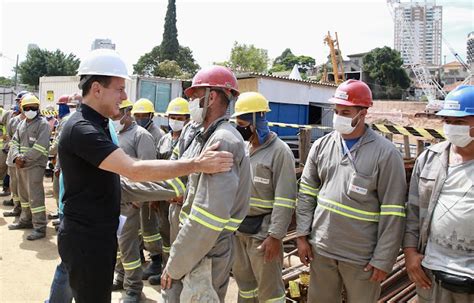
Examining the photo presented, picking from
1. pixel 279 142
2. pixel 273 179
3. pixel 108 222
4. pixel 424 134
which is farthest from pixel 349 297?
pixel 424 134

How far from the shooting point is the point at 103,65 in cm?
266

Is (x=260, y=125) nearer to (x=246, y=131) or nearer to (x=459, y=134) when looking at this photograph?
(x=246, y=131)

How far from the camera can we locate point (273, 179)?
12.2 ft

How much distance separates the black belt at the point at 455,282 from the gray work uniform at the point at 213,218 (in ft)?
4.44

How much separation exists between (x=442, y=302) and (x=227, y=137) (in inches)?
71.1

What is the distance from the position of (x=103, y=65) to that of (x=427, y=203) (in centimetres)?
243

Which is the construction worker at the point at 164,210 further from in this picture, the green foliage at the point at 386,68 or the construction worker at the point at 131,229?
the green foliage at the point at 386,68

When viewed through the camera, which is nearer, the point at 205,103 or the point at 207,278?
the point at 207,278

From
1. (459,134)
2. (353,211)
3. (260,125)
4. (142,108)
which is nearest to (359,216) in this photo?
(353,211)

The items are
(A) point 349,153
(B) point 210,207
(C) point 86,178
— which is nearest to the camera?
(B) point 210,207

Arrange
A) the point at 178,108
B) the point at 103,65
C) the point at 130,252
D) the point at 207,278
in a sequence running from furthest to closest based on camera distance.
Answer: the point at 178,108 < the point at 130,252 < the point at 103,65 < the point at 207,278

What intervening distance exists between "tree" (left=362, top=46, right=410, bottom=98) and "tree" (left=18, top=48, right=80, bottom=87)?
34.2 m

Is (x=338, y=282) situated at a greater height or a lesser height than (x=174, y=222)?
lesser

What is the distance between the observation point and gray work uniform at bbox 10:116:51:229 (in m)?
6.91
